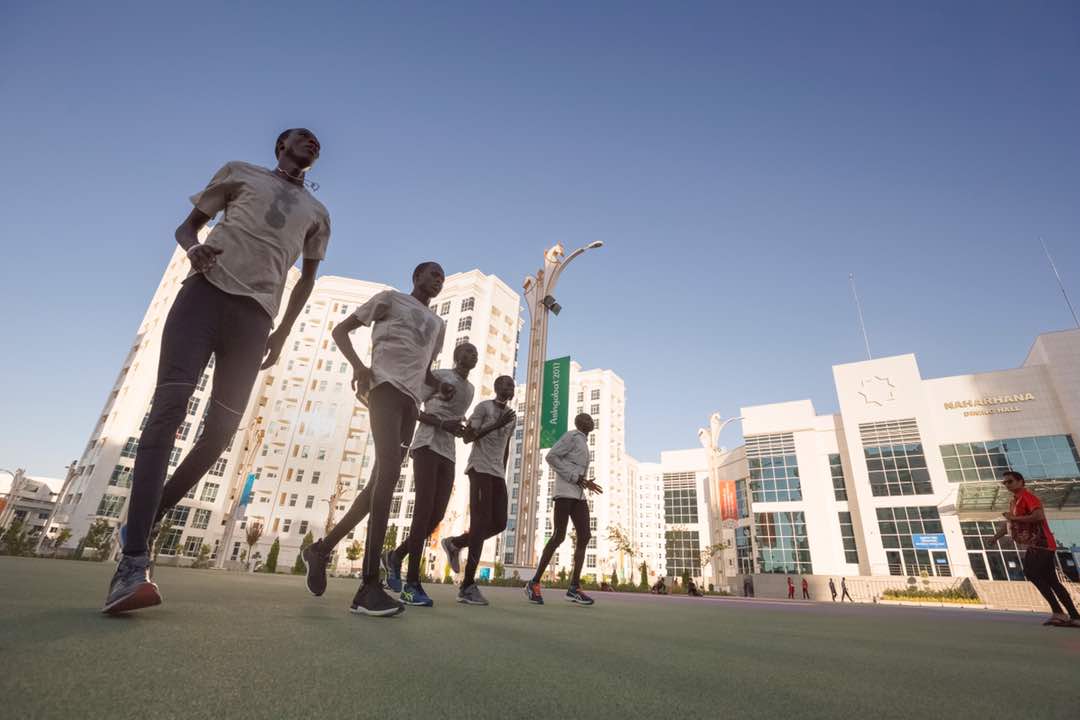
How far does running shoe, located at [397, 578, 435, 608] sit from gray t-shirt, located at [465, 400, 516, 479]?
1.12m

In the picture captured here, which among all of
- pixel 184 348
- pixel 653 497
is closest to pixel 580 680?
pixel 184 348

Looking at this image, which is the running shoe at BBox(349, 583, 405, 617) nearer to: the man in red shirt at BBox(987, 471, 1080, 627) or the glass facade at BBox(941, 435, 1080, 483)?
the man in red shirt at BBox(987, 471, 1080, 627)

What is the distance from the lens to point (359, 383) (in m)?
3.11

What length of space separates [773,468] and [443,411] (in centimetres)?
4068

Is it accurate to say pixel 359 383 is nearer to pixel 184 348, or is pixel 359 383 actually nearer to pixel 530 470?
pixel 184 348

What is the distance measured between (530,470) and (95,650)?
1441 centimetres

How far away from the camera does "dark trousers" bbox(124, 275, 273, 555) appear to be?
1.92 metres

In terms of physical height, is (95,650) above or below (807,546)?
below

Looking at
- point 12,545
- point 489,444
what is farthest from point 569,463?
point 12,545

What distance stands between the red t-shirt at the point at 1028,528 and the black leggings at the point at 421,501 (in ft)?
20.7

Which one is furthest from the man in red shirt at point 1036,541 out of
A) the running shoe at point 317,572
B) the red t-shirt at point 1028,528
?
the running shoe at point 317,572

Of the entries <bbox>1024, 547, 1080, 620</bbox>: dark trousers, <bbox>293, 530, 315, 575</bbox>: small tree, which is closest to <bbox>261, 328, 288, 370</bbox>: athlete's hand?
<bbox>293, 530, 315, 575</bbox>: small tree

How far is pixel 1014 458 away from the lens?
30.3m

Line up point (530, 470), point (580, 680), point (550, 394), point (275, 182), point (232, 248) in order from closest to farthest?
point (580, 680), point (232, 248), point (275, 182), point (530, 470), point (550, 394)
